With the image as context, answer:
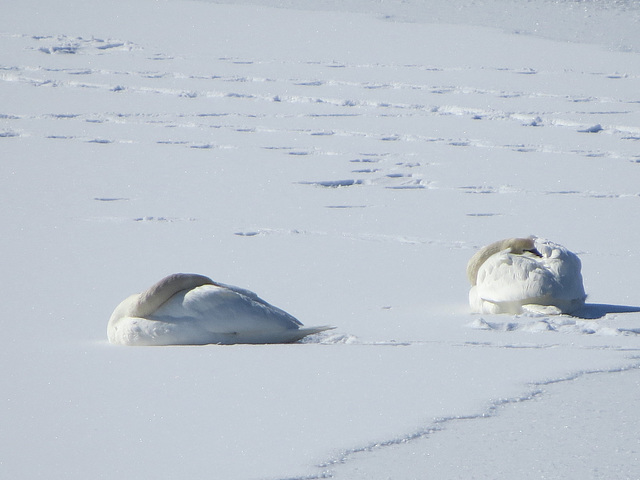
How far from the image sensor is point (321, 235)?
5.81 metres

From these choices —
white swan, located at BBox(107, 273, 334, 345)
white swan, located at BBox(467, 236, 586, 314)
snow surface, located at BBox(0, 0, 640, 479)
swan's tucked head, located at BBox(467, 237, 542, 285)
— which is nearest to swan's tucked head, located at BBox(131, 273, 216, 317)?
white swan, located at BBox(107, 273, 334, 345)

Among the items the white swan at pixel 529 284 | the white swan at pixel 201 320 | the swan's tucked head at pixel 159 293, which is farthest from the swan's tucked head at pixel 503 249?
the swan's tucked head at pixel 159 293

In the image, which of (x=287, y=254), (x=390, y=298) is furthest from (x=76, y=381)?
(x=287, y=254)

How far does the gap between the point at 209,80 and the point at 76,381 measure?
8820mm

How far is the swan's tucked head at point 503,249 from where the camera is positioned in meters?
4.48

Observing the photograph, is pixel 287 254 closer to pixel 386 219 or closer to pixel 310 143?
pixel 386 219

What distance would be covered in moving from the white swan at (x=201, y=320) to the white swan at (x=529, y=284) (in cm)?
88

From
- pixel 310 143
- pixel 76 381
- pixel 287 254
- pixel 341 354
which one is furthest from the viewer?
pixel 310 143

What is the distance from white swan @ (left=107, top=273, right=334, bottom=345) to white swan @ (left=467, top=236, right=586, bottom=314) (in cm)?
88

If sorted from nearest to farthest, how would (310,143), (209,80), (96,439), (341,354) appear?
(96,439) → (341,354) → (310,143) → (209,80)

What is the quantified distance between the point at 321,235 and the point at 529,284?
1.85m

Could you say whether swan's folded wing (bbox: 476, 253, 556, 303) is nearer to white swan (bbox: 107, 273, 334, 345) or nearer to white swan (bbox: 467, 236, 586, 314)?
white swan (bbox: 467, 236, 586, 314)

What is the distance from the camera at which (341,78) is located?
11742 millimetres

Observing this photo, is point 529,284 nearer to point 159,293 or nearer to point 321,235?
point 159,293
